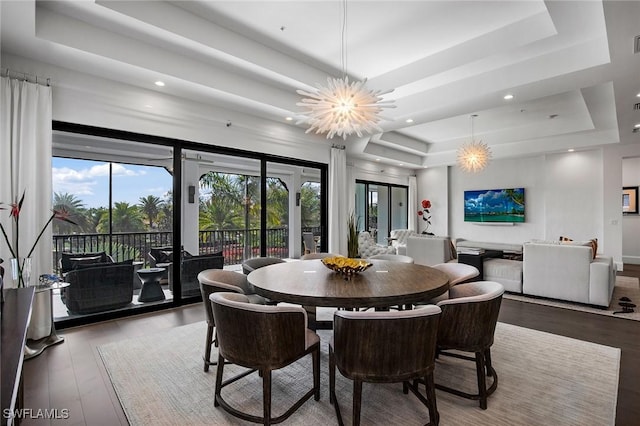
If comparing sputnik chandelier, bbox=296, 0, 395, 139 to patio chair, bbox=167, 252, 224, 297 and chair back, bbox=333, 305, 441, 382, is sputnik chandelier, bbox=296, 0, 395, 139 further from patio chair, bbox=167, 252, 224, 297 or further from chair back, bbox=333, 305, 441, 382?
patio chair, bbox=167, 252, 224, 297

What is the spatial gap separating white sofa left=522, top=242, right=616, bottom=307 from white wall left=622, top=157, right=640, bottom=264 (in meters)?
5.24

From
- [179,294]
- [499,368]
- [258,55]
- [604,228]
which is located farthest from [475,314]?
[604,228]

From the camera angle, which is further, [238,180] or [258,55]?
[238,180]

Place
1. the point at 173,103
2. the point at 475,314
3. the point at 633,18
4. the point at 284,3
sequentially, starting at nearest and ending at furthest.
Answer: the point at 475,314
the point at 633,18
the point at 284,3
the point at 173,103

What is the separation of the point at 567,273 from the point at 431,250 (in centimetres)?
194

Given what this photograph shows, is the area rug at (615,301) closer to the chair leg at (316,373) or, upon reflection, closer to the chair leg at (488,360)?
the chair leg at (488,360)

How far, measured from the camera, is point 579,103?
572 centimetres

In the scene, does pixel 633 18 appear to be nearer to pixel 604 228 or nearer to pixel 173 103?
pixel 173 103

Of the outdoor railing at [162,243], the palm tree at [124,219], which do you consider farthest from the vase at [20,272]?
the palm tree at [124,219]

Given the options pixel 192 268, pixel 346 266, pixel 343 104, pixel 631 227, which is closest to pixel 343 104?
pixel 343 104

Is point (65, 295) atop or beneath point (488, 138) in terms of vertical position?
beneath

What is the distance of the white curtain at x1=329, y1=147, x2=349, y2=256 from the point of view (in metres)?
6.73

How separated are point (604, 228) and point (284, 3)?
324 inches

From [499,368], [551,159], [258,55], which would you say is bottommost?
[499,368]
